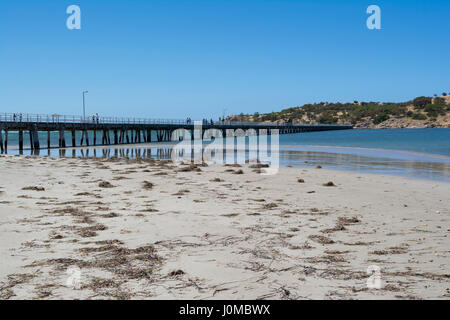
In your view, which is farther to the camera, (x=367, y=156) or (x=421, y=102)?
(x=421, y=102)

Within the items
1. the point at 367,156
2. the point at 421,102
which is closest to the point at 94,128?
the point at 367,156

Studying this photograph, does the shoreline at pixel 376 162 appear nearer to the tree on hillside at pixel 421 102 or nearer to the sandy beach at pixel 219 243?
the sandy beach at pixel 219 243

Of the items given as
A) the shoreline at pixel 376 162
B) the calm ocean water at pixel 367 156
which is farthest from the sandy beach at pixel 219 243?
the calm ocean water at pixel 367 156

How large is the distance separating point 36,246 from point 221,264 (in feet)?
9.80

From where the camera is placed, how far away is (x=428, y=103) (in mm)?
190875

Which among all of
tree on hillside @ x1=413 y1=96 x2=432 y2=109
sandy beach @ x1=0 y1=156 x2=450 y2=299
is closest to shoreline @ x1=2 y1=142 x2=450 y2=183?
sandy beach @ x1=0 y1=156 x2=450 y2=299

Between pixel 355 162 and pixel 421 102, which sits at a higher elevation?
pixel 421 102

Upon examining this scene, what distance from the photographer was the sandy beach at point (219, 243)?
5094 mm

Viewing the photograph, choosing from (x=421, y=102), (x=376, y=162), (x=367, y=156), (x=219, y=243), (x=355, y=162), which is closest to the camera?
(x=219, y=243)

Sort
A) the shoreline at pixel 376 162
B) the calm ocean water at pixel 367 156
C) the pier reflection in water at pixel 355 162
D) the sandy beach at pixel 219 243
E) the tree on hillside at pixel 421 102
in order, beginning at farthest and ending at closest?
the tree on hillside at pixel 421 102
the calm ocean water at pixel 367 156
the pier reflection in water at pixel 355 162
the shoreline at pixel 376 162
the sandy beach at pixel 219 243

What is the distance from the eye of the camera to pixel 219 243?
716 centimetres

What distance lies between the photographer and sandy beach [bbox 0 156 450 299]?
5094mm

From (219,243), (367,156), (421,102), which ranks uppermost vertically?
(421,102)

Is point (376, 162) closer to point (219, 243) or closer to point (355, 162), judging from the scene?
point (355, 162)
